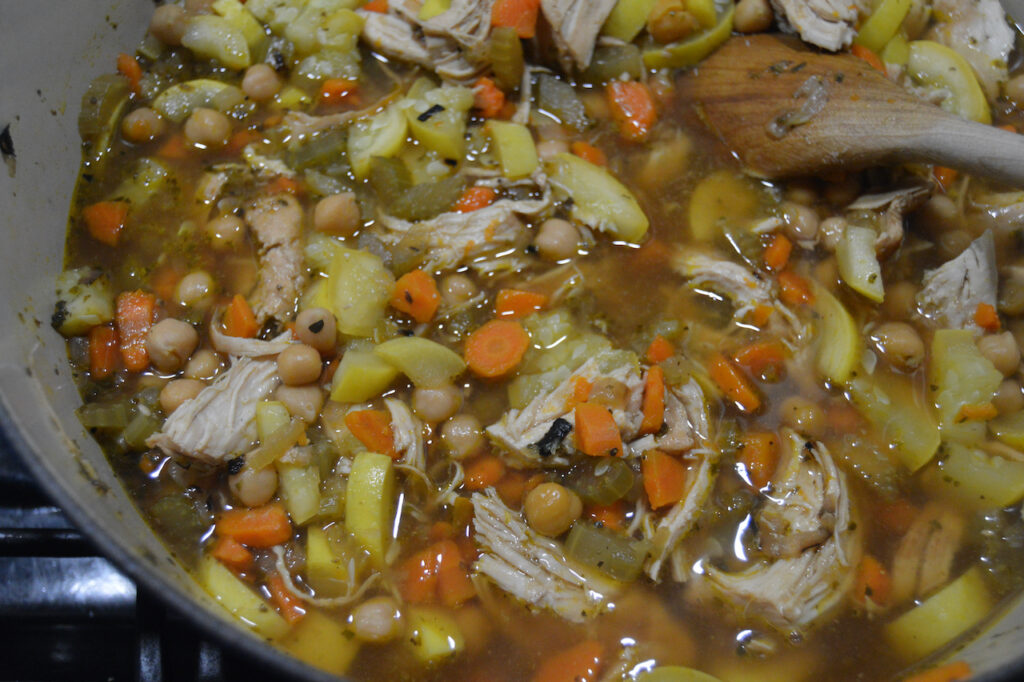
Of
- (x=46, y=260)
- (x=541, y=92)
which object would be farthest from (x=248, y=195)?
(x=541, y=92)

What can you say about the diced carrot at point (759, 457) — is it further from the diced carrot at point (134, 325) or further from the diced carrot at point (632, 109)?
the diced carrot at point (134, 325)

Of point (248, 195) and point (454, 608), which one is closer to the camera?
point (454, 608)

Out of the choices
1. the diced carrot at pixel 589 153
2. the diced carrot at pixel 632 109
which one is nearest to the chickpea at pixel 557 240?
the diced carrot at pixel 589 153

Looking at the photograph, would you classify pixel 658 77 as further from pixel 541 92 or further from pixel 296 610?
pixel 296 610

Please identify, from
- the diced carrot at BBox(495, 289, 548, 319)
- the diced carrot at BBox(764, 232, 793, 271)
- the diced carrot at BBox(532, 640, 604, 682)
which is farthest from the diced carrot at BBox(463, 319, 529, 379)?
the diced carrot at BBox(764, 232, 793, 271)

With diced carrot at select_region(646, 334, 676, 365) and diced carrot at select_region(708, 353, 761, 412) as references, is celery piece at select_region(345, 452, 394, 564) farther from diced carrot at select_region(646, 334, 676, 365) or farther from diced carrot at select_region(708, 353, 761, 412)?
diced carrot at select_region(708, 353, 761, 412)
